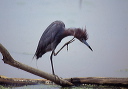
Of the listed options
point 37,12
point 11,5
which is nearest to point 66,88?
point 37,12

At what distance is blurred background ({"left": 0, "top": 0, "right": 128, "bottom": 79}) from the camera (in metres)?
2.51

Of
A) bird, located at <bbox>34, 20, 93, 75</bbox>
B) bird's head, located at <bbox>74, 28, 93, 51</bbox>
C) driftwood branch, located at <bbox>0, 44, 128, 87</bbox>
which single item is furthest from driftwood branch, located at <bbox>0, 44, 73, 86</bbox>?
bird's head, located at <bbox>74, 28, 93, 51</bbox>

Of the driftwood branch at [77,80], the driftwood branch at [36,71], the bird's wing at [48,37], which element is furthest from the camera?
the bird's wing at [48,37]

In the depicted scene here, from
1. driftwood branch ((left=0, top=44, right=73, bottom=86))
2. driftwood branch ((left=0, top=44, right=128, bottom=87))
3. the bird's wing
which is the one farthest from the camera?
the bird's wing

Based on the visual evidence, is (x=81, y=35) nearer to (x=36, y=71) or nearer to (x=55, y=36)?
(x=55, y=36)

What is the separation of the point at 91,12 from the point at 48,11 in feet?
1.76

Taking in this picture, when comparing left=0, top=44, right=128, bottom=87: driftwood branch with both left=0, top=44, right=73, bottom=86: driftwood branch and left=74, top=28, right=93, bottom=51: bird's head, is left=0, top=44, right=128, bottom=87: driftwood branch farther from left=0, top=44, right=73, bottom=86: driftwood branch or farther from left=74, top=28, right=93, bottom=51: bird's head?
left=74, top=28, right=93, bottom=51: bird's head

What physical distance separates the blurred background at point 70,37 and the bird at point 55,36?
0.16ft

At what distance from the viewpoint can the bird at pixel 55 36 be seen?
2.43 m

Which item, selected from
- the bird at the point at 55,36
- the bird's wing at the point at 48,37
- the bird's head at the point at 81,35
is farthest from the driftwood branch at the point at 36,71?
the bird's head at the point at 81,35

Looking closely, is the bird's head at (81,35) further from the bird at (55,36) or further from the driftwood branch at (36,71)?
the driftwood branch at (36,71)

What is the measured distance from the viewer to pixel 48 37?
2.43 meters

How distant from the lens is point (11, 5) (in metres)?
2.58

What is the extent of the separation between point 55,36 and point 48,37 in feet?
0.27
